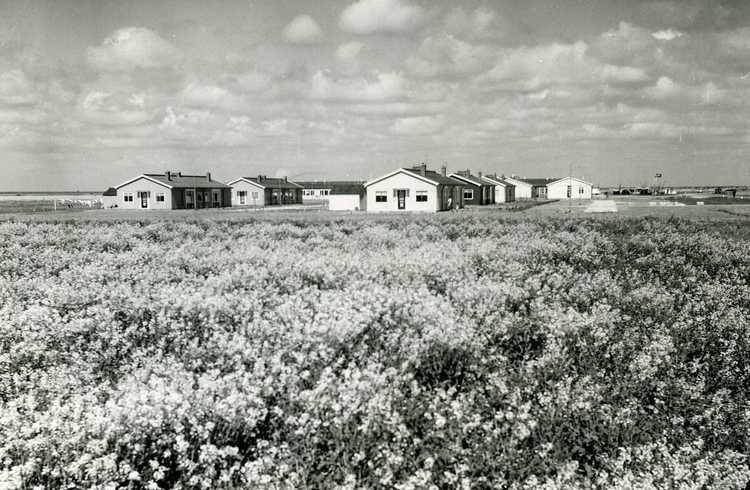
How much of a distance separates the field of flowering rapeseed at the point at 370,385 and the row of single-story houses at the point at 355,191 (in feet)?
158

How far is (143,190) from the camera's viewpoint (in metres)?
74.9

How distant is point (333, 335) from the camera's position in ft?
21.3

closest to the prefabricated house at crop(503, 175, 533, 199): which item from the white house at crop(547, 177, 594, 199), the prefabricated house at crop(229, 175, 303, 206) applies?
the white house at crop(547, 177, 594, 199)

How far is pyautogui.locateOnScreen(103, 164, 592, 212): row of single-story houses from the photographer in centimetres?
5994

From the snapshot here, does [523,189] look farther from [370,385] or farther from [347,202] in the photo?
[370,385]

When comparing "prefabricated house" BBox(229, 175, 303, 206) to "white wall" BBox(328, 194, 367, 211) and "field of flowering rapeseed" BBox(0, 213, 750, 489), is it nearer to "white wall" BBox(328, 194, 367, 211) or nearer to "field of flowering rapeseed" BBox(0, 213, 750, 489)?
"white wall" BBox(328, 194, 367, 211)

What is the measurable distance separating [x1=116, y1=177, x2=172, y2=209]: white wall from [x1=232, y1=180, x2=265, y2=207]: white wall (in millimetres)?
20063

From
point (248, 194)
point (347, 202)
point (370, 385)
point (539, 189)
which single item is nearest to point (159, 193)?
point (248, 194)

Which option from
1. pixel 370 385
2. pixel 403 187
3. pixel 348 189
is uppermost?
pixel 348 189

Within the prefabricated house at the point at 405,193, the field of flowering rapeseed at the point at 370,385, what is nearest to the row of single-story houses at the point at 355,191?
the prefabricated house at the point at 405,193

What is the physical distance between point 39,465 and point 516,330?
223 inches

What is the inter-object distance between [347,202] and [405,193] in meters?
7.71

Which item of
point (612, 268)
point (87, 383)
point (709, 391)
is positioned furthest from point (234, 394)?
point (612, 268)

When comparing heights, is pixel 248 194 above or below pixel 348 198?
above
